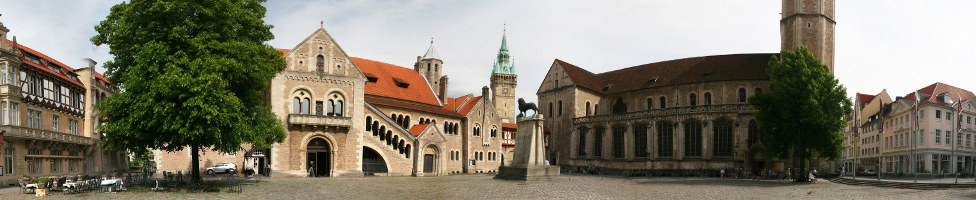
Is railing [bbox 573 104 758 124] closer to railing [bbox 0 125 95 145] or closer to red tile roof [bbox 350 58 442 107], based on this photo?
red tile roof [bbox 350 58 442 107]

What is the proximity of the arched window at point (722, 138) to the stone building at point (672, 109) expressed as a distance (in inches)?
3.1

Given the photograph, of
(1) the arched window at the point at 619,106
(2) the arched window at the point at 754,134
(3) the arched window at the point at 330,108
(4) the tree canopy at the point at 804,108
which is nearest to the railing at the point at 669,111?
(2) the arched window at the point at 754,134

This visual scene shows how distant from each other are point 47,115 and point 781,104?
1657 inches

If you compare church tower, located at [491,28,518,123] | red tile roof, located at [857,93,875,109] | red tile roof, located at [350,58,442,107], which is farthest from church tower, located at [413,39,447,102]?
red tile roof, located at [857,93,875,109]

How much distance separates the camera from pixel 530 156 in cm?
3625

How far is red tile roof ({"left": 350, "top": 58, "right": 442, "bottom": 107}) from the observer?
53.5 meters

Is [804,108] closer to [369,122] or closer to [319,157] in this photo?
[369,122]

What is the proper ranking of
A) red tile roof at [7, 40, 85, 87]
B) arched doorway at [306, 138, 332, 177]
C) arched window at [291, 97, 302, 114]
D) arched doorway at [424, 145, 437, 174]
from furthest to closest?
1. arched doorway at [424, 145, 437, 174]
2. arched doorway at [306, 138, 332, 177]
3. arched window at [291, 97, 302, 114]
4. red tile roof at [7, 40, 85, 87]

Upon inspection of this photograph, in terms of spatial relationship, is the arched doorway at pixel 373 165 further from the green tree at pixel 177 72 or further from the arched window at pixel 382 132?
the green tree at pixel 177 72

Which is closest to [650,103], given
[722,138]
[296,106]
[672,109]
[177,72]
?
[672,109]

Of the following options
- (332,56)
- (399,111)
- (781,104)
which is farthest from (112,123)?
(781,104)

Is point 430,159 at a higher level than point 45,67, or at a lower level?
lower

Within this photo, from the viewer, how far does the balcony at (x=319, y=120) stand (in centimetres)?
4250

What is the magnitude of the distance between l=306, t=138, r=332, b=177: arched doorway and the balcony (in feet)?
4.96
